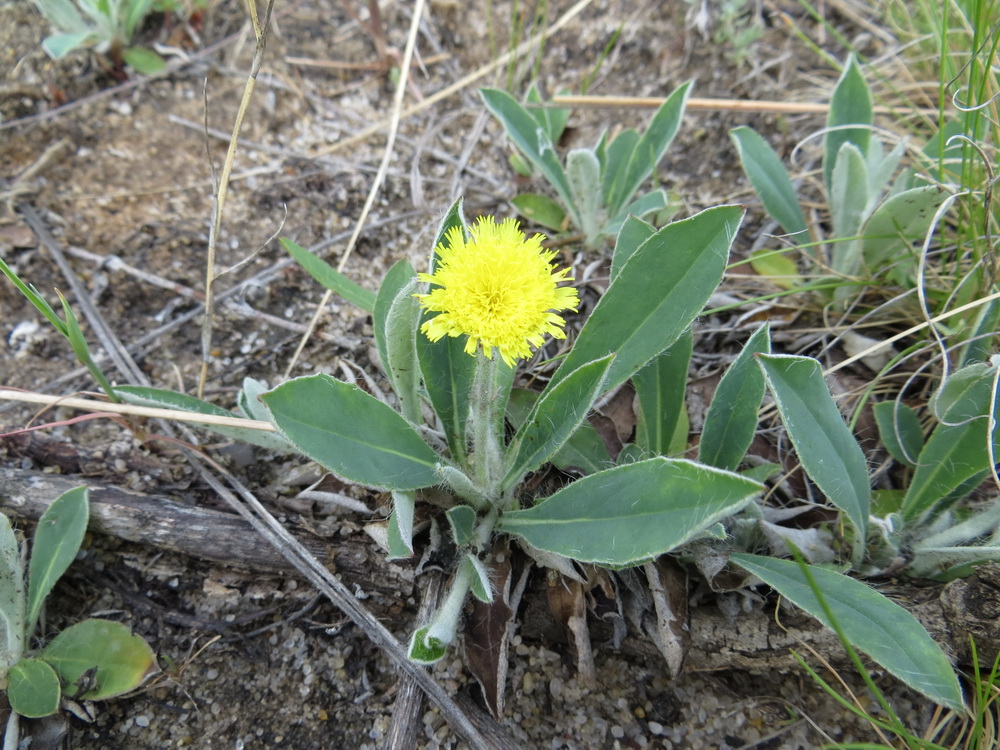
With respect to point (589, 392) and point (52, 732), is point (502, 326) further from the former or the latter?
point (52, 732)

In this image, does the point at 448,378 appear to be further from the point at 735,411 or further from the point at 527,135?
the point at 527,135

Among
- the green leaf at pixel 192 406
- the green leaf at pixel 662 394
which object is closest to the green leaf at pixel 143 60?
the green leaf at pixel 192 406

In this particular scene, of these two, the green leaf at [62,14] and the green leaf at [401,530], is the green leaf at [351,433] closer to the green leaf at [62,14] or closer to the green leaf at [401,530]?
the green leaf at [401,530]

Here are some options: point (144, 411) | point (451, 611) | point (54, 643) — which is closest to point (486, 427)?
point (451, 611)

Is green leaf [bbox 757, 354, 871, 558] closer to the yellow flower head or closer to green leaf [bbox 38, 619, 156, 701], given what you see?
the yellow flower head

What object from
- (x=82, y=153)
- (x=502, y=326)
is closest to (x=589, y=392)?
(x=502, y=326)

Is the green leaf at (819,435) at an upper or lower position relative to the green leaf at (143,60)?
lower
